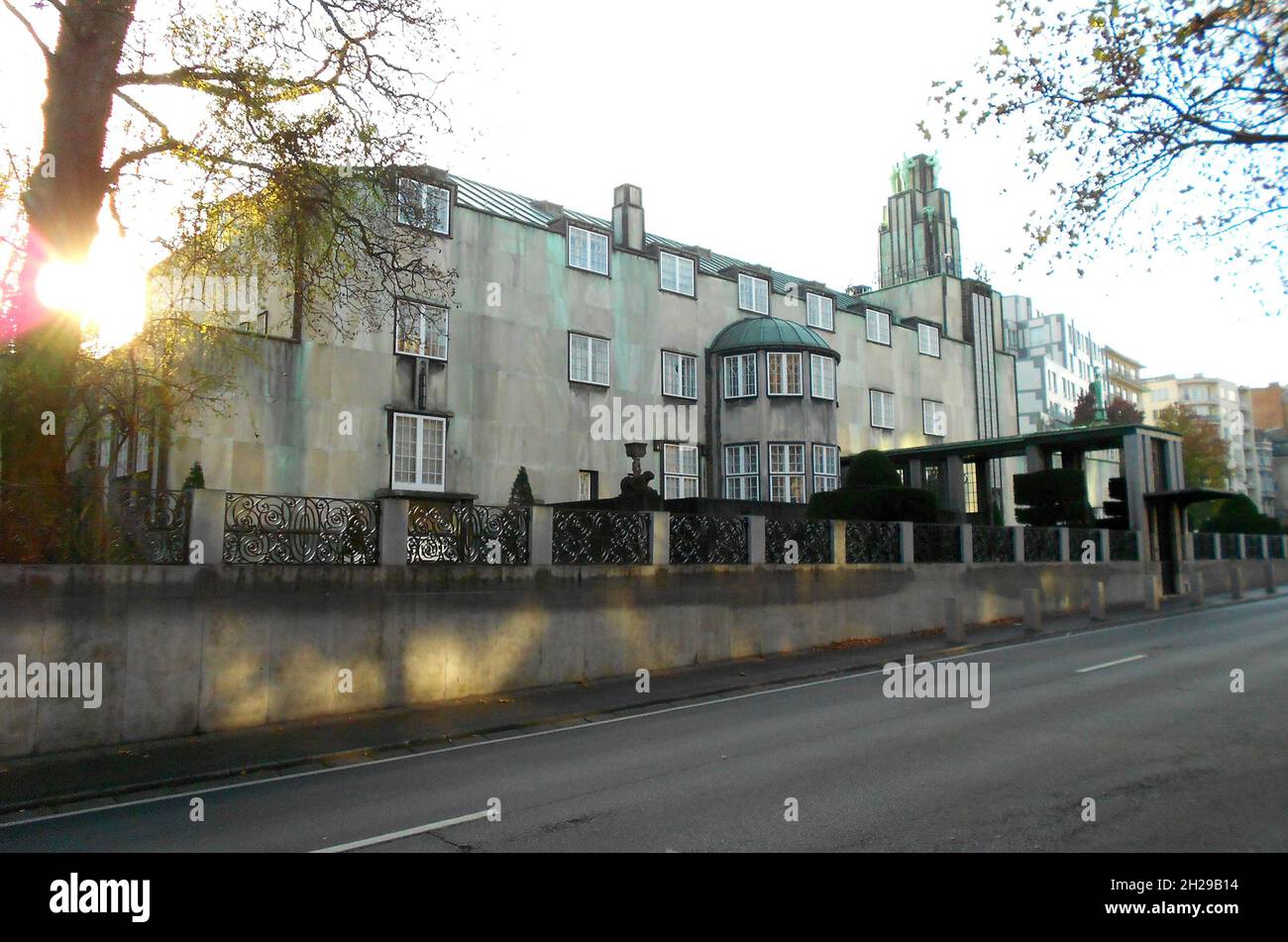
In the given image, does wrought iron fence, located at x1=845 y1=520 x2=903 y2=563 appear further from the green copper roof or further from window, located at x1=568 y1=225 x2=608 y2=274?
window, located at x1=568 y1=225 x2=608 y2=274

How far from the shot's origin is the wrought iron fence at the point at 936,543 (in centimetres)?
2431

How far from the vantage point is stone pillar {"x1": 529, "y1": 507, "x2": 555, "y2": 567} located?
15.7 metres

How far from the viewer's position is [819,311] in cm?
4022

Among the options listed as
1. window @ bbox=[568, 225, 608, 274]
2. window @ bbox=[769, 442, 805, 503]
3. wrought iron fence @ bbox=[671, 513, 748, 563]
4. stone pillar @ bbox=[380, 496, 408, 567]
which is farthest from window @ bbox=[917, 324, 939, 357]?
stone pillar @ bbox=[380, 496, 408, 567]

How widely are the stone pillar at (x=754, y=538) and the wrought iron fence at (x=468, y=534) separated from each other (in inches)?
226

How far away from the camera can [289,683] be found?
12.7 meters

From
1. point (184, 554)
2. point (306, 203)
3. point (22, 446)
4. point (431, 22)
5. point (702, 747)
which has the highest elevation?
point (431, 22)

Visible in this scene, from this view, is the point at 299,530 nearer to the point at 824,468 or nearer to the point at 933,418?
the point at 824,468

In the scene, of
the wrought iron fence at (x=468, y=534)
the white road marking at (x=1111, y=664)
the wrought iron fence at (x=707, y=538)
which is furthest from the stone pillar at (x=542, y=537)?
the white road marking at (x=1111, y=664)

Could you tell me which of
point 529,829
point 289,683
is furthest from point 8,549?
point 529,829

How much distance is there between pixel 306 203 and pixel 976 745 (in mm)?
12559

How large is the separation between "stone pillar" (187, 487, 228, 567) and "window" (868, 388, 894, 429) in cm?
3330
